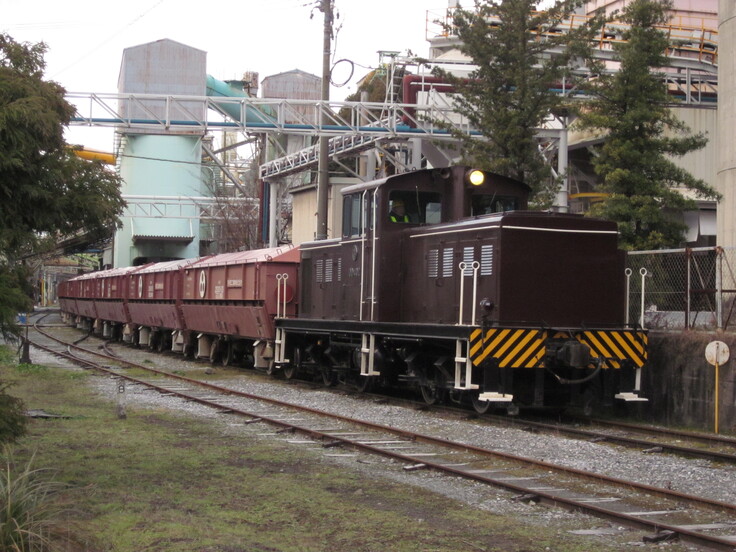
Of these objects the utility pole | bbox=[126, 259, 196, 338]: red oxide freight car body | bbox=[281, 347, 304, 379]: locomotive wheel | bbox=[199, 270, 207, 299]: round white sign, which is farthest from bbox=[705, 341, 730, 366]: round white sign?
bbox=[126, 259, 196, 338]: red oxide freight car body

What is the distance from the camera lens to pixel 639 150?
19375 millimetres

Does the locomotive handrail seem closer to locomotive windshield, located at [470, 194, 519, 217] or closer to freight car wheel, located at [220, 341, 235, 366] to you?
locomotive windshield, located at [470, 194, 519, 217]

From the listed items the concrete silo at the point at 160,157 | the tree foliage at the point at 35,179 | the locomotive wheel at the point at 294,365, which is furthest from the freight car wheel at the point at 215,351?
the concrete silo at the point at 160,157

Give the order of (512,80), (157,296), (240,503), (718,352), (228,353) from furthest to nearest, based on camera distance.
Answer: (157,296)
(228,353)
(512,80)
(718,352)
(240,503)

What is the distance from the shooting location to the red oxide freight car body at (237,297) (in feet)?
68.7

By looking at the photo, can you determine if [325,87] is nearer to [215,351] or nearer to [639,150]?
[215,351]

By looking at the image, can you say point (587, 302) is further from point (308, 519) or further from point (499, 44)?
point (499, 44)

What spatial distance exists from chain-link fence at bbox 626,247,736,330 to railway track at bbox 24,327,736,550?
16.0 ft

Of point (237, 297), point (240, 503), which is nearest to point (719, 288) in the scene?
point (240, 503)

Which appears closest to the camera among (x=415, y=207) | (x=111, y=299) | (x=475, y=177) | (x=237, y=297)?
(x=475, y=177)

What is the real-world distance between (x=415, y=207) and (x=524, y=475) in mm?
7214

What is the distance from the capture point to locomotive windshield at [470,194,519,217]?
1505 centimetres

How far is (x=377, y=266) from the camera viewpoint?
51.0 ft

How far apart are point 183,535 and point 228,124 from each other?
23.3 meters
